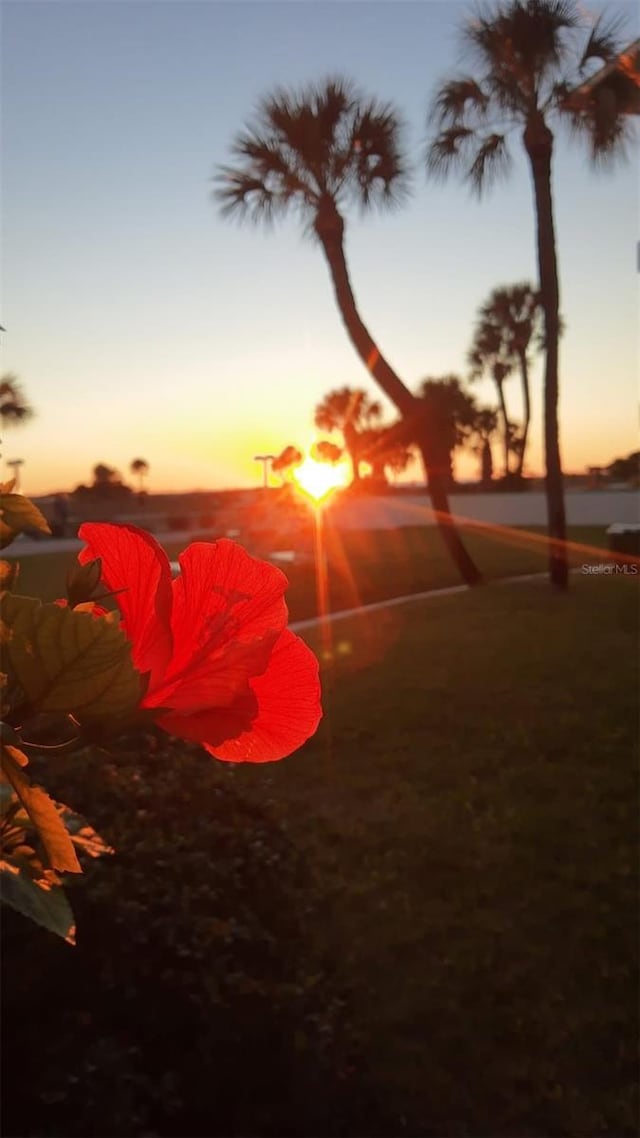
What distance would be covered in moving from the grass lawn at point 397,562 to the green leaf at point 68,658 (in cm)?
876

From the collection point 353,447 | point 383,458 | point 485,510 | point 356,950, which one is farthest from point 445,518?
point 383,458

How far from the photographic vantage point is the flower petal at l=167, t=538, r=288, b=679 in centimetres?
40

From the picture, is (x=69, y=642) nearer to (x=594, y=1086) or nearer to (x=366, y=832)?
(x=594, y=1086)

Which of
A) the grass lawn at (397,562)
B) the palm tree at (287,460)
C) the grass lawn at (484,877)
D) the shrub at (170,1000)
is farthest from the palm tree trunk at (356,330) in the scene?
the shrub at (170,1000)

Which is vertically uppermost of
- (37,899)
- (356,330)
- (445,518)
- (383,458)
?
(356,330)

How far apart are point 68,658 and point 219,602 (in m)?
0.07

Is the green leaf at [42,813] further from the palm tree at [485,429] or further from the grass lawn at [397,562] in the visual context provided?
the palm tree at [485,429]

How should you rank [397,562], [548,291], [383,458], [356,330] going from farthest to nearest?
1. [383,458]
2. [397,562]
3. [356,330]
4. [548,291]

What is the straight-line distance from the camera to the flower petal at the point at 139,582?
1.32ft

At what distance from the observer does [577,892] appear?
4.34m

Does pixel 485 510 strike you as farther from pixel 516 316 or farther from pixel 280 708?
pixel 280 708

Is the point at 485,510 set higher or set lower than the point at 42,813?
lower

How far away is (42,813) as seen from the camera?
0.41 m

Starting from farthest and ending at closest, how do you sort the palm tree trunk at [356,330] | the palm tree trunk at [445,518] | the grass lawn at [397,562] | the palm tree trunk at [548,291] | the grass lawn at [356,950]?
1. the grass lawn at [397,562]
2. the palm tree trunk at [445,518]
3. the palm tree trunk at [356,330]
4. the palm tree trunk at [548,291]
5. the grass lawn at [356,950]
